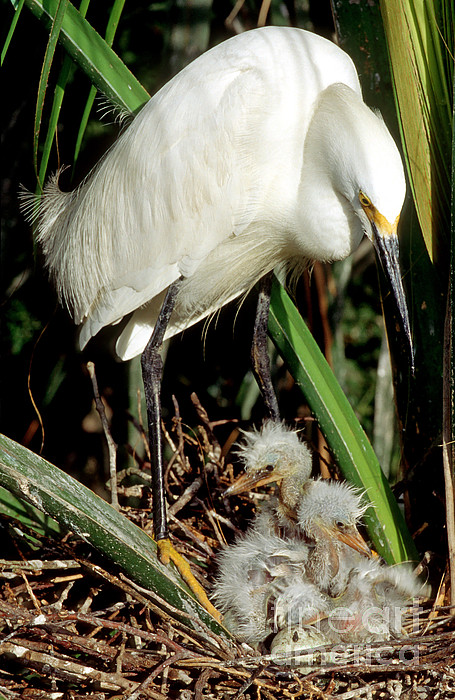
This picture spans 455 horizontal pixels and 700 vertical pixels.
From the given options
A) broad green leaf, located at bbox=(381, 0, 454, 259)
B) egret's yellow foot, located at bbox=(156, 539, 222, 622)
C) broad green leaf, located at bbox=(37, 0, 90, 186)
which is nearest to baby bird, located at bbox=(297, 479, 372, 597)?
egret's yellow foot, located at bbox=(156, 539, 222, 622)

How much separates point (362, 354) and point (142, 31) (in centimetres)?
155

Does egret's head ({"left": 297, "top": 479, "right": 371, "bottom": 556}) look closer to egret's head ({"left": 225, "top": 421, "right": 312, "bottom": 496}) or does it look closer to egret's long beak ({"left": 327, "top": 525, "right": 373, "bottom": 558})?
egret's long beak ({"left": 327, "top": 525, "right": 373, "bottom": 558})

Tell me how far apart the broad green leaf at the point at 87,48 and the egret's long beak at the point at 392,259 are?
56cm

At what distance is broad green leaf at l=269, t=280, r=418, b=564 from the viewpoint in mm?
1401

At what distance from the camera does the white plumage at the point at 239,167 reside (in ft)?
4.95

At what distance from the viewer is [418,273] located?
4.61 feet

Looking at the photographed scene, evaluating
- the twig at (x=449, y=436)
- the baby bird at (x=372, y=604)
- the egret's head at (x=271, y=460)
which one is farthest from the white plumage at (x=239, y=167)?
the baby bird at (x=372, y=604)

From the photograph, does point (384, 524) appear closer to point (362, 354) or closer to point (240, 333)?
point (240, 333)

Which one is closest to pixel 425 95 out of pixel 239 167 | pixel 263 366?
pixel 239 167

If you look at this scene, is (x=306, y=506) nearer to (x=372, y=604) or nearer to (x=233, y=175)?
(x=372, y=604)

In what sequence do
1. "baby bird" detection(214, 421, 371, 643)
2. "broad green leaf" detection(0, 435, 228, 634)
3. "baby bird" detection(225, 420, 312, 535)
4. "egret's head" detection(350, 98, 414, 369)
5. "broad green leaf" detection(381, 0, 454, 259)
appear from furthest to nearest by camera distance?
"baby bird" detection(225, 420, 312, 535) < "baby bird" detection(214, 421, 371, 643) < "egret's head" detection(350, 98, 414, 369) < "broad green leaf" detection(381, 0, 454, 259) < "broad green leaf" detection(0, 435, 228, 634)

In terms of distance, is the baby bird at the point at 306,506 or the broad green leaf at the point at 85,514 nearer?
the broad green leaf at the point at 85,514

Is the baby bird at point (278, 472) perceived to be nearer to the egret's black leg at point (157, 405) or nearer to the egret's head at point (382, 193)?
the egret's black leg at point (157, 405)

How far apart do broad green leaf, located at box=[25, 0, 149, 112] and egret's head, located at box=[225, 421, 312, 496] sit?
0.81m
